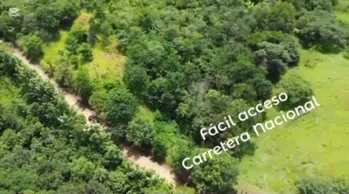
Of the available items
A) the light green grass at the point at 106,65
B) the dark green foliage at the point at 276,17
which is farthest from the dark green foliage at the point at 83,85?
the dark green foliage at the point at 276,17

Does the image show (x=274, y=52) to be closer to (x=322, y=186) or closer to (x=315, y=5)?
(x=315, y=5)

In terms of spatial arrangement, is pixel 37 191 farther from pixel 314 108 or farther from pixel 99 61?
pixel 314 108

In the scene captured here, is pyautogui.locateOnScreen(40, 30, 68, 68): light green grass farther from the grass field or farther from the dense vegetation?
the dense vegetation

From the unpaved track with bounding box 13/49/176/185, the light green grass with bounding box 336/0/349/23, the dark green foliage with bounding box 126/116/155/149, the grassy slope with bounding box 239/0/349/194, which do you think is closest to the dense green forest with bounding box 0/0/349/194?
the dark green foliage with bounding box 126/116/155/149

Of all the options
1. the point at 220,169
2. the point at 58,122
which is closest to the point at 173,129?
the point at 220,169

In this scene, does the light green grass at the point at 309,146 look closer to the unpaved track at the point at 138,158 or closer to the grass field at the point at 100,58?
the unpaved track at the point at 138,158

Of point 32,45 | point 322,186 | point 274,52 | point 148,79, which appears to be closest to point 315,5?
point 274,52

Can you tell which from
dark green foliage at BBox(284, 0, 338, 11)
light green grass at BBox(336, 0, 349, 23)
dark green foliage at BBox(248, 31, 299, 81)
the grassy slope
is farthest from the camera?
light green grass at BBox(336, 0, 349, 23)

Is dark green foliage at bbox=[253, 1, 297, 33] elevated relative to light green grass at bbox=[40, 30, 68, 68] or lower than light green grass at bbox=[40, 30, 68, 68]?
elevated
